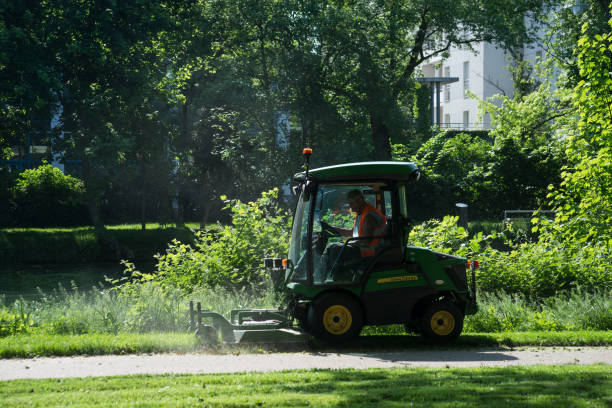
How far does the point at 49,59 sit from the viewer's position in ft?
89.7

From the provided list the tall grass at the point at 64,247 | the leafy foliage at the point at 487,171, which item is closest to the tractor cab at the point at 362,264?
the tall grass at the point at 64,247

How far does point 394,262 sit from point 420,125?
28.0 metres

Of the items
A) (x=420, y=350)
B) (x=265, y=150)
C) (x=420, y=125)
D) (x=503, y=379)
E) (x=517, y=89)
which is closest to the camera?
(x=503, y=379)

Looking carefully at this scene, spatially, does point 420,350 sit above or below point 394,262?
below

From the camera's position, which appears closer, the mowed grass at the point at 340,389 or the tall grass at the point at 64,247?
the mowed grass at the point at 340,389

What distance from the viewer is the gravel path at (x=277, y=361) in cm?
805

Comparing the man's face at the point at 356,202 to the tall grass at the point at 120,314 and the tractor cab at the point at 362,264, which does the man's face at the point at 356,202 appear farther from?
the tall grass at the point at 120,314

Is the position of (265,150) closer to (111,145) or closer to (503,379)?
(111,145)

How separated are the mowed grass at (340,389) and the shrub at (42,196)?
1131 inches

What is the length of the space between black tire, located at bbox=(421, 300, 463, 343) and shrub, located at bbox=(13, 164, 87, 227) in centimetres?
2743

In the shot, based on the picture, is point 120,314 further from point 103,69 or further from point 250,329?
point 103,69

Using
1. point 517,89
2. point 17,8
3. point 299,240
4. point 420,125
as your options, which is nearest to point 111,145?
point 17,8

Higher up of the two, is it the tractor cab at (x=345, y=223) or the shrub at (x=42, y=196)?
the shrub at (x=42, y=196)

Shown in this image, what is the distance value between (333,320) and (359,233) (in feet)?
3.87
